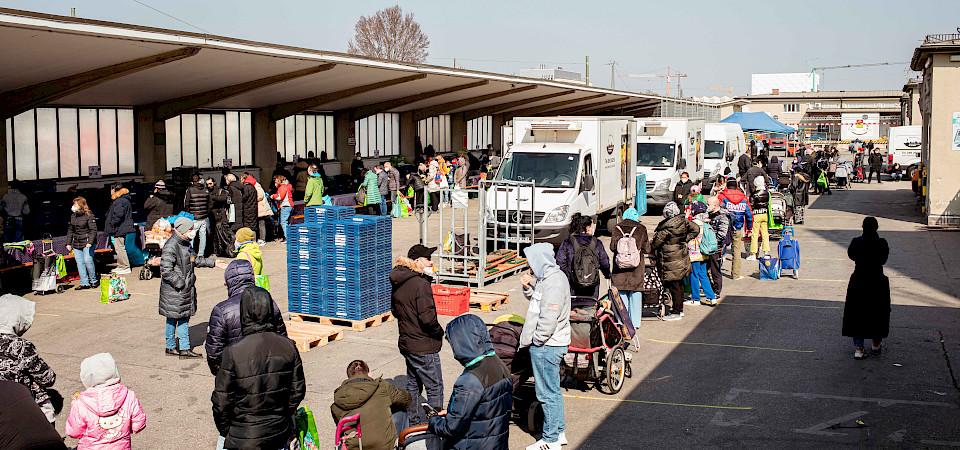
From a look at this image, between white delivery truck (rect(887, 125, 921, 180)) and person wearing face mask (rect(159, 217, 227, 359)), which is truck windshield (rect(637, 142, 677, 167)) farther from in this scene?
white delivery truck (rect(887, 125, 921, 180))

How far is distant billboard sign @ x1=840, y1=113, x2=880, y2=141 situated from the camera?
72.6 metres

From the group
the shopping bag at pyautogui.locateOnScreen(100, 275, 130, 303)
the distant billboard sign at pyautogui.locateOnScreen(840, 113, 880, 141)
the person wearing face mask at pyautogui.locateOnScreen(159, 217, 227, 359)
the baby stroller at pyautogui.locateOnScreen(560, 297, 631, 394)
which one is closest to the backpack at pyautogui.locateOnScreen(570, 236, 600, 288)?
the baby stroller at pyautogui.locateOnScreen(560, 297, 631, 394)

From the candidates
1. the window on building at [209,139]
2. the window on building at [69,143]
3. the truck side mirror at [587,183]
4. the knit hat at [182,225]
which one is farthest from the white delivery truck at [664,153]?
the knit hat at [182,225]

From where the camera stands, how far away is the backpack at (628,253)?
11.2 meters

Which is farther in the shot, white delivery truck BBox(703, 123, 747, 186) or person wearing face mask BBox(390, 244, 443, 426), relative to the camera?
white delivery truck BBox(703, 123, 747, 186)

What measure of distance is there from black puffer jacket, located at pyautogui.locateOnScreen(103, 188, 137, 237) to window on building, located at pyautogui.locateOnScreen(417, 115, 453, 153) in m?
22.3

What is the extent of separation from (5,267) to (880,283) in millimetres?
13688

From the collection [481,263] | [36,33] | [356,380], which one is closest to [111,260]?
[36,33]

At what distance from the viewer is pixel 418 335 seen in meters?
7.83

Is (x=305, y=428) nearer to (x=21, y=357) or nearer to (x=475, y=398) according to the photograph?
(x=475, y=398)

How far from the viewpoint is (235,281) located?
802cm

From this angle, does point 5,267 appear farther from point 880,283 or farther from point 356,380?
point 880,283

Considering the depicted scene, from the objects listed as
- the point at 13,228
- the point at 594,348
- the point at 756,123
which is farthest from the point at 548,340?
the point at 756,123

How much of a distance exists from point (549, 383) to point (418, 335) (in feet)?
4.06
